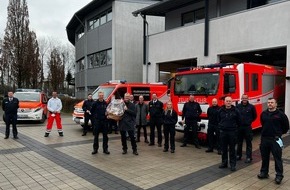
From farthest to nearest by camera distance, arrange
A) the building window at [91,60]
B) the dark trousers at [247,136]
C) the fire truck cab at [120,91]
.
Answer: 1. the building window at [91,60]
2. the fire truck cab at [120,91]
3. the dark trousers at [247,136]

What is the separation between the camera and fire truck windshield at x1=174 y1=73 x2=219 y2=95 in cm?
974

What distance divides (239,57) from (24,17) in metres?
25.1

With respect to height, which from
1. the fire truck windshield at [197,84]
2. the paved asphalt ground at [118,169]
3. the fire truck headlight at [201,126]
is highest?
the fire truck windshield at [197,84]

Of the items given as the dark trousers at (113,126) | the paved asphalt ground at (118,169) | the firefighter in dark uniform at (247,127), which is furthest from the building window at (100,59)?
the firefighter in dark uniform at (247,127)

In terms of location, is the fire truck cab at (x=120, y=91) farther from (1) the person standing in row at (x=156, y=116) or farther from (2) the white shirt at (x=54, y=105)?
(1) the person standing in row at (x=156, y=116)

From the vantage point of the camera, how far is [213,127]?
30.2 feet

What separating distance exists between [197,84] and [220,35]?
5.58 m

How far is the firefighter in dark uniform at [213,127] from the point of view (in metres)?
9.05

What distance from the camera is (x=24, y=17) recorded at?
32.5 m

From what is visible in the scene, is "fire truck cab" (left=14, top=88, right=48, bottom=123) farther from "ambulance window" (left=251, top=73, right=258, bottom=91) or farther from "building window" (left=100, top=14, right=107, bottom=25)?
"building window" (left=100, top=14, right=107, bottom=25)

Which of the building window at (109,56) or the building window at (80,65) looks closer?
the building window at (109,56)

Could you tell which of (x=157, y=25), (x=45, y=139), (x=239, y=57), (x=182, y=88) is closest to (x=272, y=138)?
(x=182, y=88)

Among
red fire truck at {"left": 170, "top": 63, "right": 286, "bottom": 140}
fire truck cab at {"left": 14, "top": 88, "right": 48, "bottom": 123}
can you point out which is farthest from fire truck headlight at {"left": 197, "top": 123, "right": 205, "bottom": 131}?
fire truck cab at {"left": 14, "top": 88, "right": 48, "bottom": 123}

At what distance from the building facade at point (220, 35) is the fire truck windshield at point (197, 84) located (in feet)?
13.7
